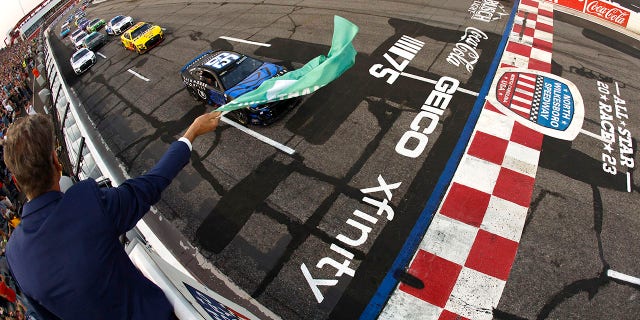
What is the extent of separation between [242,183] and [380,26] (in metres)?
7.68

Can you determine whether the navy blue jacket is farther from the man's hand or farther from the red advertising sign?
the red advertising sign

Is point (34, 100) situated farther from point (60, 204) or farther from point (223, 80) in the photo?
point (60, 204)

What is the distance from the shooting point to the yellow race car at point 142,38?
13836mm

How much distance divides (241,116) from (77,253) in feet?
22.3

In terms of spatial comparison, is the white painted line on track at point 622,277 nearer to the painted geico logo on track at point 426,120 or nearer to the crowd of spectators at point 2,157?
the painted geico logo on track at point 426,120

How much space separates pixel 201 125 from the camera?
2.73 metres

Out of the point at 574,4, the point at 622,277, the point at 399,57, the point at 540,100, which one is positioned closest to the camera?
the point at 622,277

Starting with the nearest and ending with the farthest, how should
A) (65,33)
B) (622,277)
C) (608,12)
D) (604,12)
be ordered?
(622,277) < (608,12) < (604,12) < (65,33)

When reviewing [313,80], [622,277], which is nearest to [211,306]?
[313,80]

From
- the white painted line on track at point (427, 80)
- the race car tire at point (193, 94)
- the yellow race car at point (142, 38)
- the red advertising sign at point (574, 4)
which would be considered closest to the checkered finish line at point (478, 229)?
the white painted line on track at point (427, 80)

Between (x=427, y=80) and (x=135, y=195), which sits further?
(x=427, y=80)

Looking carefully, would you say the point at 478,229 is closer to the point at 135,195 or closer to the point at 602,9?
the point at 135,195

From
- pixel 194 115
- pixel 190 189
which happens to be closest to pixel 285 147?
pixel 190 189

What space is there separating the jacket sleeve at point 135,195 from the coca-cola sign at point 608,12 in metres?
16.1
